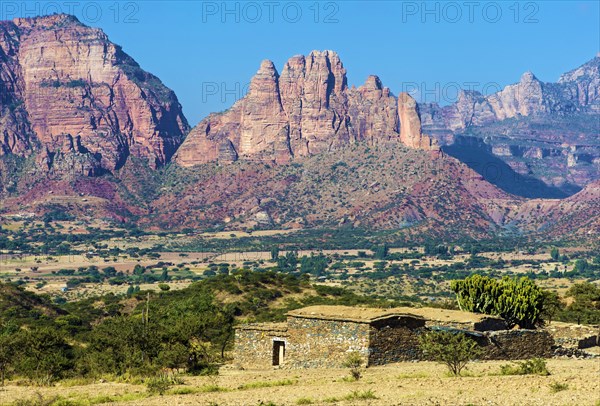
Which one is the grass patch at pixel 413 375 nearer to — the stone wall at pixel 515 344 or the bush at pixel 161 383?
the stone wall at pixel 515 344

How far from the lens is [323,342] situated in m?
39.0

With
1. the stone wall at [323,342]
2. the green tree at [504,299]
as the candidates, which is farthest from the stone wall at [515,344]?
the stone wall at [323,342]

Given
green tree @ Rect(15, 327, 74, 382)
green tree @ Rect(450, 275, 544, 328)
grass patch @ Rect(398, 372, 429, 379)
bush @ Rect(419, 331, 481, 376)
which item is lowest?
green tree @ Rect(15, 327, 74, 382)

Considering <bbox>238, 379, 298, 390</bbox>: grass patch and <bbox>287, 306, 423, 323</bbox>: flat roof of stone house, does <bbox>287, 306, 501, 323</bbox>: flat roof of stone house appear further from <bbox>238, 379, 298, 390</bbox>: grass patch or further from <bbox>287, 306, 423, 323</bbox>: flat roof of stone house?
<bbox>238, 379, 298, 390</bbox>: grass patch

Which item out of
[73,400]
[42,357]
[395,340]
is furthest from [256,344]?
[73,400]

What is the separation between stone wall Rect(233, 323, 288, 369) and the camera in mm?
40938

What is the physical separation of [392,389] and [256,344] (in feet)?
32.8

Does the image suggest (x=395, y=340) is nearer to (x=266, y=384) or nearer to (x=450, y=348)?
(x=450, y=348)

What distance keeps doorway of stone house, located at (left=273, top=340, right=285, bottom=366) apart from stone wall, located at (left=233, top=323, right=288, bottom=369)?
14 cm

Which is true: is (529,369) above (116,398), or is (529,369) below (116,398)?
above

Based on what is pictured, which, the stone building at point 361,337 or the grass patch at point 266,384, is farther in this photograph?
the stone building at point 361,337

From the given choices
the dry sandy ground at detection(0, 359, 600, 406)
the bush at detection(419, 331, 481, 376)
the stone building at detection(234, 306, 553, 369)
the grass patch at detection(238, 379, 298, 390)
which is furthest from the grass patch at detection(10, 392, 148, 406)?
the bush at detection(419, 331, 481, 376)

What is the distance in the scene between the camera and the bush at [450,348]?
119ft

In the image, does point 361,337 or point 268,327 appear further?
point 268,327
